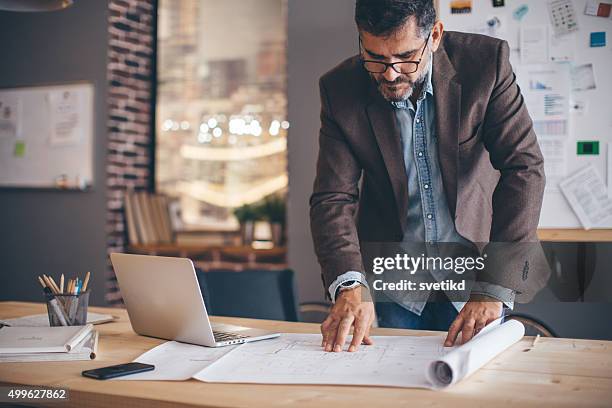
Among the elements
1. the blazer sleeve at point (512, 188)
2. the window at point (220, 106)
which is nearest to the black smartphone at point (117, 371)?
the blazer sleeve at point (512, 188)

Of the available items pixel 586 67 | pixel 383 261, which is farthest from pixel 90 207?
pixel 586 67

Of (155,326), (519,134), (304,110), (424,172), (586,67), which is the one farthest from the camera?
(304,110)

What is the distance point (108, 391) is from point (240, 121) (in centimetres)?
350

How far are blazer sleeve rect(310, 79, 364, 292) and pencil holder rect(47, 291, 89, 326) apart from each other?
682mm

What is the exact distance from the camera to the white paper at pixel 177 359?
4.68 ft

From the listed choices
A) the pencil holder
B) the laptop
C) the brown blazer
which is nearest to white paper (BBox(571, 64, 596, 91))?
the brown blazer

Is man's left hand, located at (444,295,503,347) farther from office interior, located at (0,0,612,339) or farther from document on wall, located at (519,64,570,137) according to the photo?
office interior, located at (0,0,612,339)

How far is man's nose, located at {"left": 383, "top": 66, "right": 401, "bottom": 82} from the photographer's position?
1948mm

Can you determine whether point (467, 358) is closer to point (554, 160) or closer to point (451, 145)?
point (451, 145)

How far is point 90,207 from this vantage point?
4.59 metres

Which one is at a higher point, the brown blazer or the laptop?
the brown blazer

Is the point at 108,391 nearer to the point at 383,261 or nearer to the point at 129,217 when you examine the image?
the point at 383,261

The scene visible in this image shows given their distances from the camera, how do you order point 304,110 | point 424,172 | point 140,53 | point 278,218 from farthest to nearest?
point 140,53, point 278,218, point 304,110, point 424,172

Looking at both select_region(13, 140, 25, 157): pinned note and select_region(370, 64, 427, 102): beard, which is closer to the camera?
select_region(370, 64, 427, 102): beard
